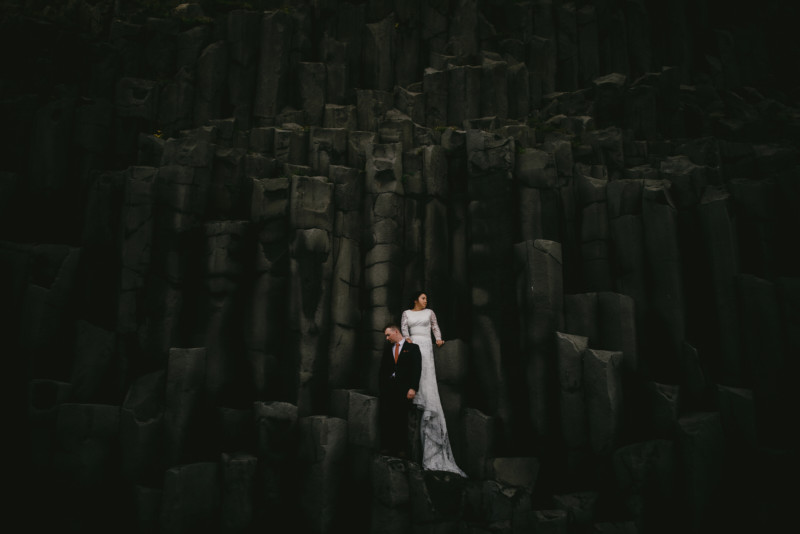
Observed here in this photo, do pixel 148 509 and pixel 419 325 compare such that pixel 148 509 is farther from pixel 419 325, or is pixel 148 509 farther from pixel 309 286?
pixel 419 325

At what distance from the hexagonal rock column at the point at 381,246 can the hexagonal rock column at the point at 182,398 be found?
322 centimetres

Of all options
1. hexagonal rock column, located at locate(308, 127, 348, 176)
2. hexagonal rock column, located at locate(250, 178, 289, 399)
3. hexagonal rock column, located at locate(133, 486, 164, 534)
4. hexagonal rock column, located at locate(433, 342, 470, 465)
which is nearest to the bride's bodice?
hexagonal rock column, located at locate(433, 342, 470, 465)

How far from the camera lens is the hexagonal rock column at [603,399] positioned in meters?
9.32

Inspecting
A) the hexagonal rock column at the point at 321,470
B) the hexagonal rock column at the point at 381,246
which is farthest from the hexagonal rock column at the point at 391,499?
the hexagonal rock column at the point at 381,246

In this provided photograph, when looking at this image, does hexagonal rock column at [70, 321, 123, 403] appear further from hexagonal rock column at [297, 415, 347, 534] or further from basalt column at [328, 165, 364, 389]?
basalt column at [328, 165, 364, 389]

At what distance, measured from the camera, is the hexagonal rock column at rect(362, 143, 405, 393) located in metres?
10.8

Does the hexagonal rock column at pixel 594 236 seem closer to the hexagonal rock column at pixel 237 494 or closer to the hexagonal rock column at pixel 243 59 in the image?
the hexagonal rock column at pixel 237 494

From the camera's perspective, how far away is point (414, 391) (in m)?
8.88

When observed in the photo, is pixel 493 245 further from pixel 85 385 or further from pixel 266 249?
pixel 85 385

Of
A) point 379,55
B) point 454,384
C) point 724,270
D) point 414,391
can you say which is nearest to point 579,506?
point 454,384

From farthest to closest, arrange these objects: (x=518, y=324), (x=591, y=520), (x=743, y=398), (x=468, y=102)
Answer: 1. (x=468, y=102)
2. (x=518, y=324)
3. (x=743, y=398)
4. (x=591, y=520)

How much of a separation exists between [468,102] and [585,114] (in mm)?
3718

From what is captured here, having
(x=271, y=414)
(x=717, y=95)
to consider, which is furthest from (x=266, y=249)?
(x=717, y=95)

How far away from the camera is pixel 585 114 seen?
16.6 meters
